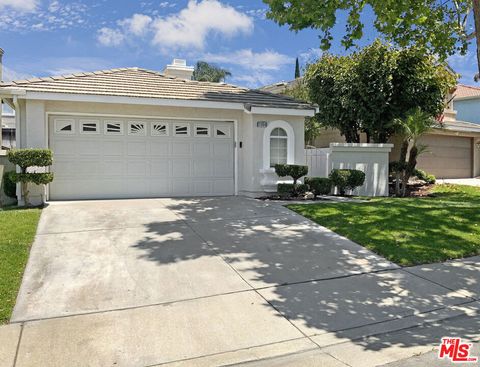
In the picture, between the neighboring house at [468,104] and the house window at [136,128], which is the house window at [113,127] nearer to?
the house window at [136,128]

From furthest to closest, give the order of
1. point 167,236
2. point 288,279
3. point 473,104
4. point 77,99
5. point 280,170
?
point 473,104 → point 280,170 → point 77,99 → point 167,236 → point 288,279

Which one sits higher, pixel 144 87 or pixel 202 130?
pixel 144 87

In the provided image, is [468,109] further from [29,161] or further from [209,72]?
[29,161]

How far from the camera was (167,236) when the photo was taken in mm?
7871

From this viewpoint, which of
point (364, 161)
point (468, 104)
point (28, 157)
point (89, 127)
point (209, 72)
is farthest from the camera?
point (209, 72)

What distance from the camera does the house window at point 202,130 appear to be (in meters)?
13.1

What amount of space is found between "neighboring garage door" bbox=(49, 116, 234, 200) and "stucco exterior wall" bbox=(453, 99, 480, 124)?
81.3ft

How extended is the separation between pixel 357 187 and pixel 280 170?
3694mm

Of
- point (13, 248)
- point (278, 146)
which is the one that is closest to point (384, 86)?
point (278, 146)

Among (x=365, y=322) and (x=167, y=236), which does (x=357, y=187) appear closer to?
(x=167, y=236)

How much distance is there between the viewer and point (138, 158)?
12.4 metres

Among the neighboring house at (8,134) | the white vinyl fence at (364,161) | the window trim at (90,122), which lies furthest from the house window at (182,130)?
the neighboring house at (8,134)

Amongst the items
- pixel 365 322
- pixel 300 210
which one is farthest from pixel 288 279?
pixel 300 210

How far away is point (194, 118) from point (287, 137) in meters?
3.00
